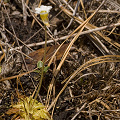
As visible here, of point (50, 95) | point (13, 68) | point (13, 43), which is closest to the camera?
point (50, 95)

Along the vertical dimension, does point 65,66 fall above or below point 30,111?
above

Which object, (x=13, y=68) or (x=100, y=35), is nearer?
(x=13, y=68)

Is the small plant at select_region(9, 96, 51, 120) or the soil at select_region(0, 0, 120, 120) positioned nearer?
the small plant at select_region(9, 96, 51, 120)

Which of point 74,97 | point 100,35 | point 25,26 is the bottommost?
point 74,97

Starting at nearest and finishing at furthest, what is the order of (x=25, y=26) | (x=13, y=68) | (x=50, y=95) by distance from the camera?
(x=50, y=95)
(x=13, y=68)
(x=25, y=26)

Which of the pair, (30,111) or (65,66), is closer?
(30,111)

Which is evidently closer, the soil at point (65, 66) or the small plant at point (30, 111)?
the small plant at point (30, 111)

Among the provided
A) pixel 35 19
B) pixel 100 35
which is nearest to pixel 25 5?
pixel 35 19

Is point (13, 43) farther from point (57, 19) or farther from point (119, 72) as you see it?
point (119, 72)
